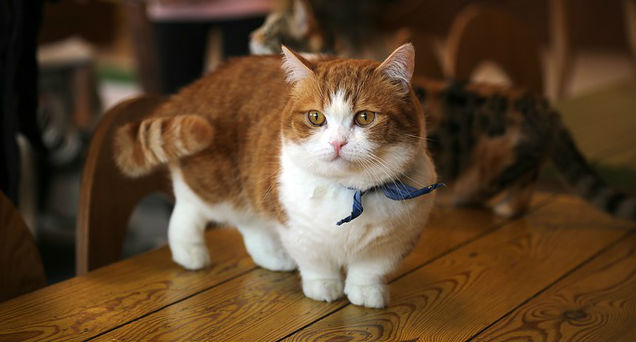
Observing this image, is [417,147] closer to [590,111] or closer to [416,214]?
[416,214]

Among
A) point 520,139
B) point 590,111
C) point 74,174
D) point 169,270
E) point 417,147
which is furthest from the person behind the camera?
point 74,174

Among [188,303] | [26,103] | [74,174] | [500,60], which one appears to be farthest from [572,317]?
[74,174]

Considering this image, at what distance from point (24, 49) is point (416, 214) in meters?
0.99

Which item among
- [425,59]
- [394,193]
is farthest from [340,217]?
[425,59]

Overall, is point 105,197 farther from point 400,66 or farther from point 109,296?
point 400,66

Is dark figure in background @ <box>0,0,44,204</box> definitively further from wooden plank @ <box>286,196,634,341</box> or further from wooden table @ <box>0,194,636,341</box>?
wooden plank @ <box>286,196,634,341</box>

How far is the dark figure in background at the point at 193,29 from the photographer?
249 cm

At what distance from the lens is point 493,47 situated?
2.59 m

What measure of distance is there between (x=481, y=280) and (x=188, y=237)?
1.97 feet

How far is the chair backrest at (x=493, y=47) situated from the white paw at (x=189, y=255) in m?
1.35

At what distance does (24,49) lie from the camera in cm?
159

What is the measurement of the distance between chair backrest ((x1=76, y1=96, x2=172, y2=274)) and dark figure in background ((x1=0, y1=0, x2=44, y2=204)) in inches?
6.2

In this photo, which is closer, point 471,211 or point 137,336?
point 137,336

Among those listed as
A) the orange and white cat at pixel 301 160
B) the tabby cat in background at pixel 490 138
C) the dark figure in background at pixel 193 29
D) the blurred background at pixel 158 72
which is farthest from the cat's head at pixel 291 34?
the dark figure in background at pixel 193 29
